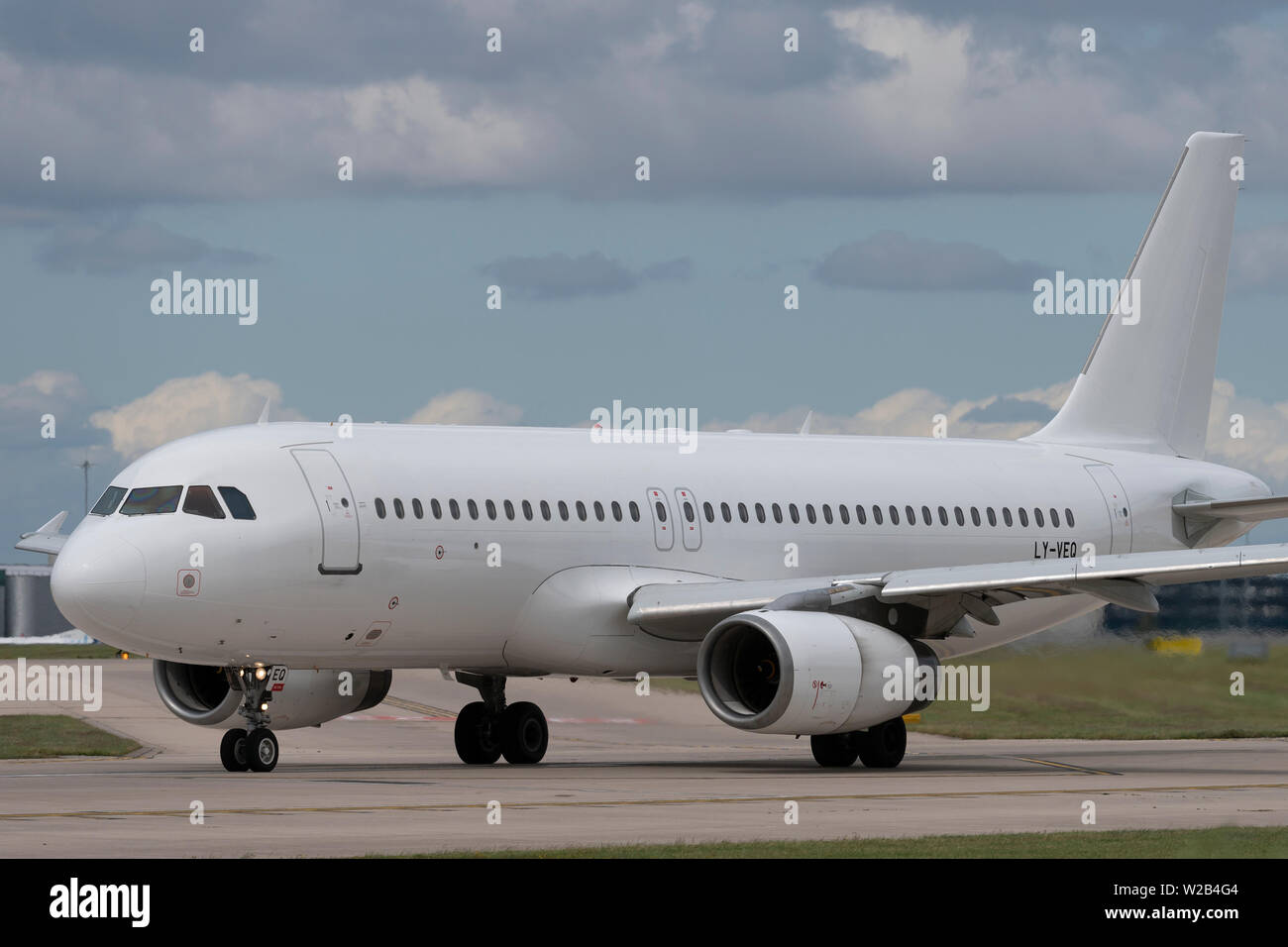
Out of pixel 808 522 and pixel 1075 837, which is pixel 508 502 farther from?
pixel 1075 837

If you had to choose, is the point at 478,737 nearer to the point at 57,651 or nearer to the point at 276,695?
the point at 276,695

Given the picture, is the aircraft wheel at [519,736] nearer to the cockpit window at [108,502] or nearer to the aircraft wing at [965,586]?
the aircraft wing at [965,586]

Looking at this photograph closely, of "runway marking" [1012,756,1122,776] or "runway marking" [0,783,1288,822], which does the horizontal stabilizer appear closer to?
"runway marking" [1012,756,1122,776]

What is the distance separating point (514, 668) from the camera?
3114 cm

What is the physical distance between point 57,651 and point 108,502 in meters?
73.1

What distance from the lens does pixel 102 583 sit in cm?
2609

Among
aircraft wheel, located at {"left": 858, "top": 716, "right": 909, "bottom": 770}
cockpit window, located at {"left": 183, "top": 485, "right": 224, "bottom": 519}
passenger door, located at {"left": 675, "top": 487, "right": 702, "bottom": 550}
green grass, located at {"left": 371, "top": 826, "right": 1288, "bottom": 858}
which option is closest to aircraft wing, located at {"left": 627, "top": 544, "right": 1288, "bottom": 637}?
passenger door, located at {"left": 675, "top": 487, "right": 702, "bottom": 550}

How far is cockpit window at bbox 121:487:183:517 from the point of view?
27125 millimetres

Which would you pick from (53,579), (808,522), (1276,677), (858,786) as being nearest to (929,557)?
(808,522)

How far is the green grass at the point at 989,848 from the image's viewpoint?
17.6m

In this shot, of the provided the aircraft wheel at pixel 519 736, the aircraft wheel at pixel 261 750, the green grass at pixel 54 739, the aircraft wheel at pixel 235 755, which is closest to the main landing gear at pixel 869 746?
the aircraft wheel at pixel 519 736

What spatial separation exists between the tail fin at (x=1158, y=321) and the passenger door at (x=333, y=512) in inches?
617

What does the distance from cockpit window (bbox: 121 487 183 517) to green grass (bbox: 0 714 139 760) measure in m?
7.78

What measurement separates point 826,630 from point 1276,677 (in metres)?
12.8
